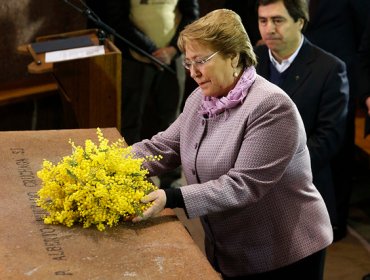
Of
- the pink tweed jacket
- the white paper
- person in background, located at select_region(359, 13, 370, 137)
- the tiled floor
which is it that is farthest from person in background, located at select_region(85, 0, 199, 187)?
the pink tweed jacket

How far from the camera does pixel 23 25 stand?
589 cm

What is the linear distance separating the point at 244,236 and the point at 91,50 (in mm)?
1996

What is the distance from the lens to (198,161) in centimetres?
293

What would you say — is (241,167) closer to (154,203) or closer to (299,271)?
(154,203)

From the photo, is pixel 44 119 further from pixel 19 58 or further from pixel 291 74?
pixel 291 74

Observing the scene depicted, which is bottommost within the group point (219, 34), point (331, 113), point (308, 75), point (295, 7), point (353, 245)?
point (353, 245)

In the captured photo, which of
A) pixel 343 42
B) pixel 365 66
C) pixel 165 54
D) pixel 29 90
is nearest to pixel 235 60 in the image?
pixel 365 66

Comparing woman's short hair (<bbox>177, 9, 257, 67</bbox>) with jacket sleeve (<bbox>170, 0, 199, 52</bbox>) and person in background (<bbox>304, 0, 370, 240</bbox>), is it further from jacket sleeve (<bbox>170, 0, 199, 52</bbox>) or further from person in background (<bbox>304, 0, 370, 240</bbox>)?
jacket sleeve (<bbox>170, 0, 199, 52</bbox>)

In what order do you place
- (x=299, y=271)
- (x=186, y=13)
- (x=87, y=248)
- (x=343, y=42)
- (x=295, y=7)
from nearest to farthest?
(x=87, y=248) < (x=299, y=271) < (x=295, y=7) < (x=343, y=42) < (x=186, y=13)

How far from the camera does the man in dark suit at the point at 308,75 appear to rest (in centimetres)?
396

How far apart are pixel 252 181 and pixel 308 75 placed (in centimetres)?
139

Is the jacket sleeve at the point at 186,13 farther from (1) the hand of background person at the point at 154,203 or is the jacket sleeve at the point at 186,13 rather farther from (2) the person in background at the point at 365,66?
(1) the hand of background person at the point at 154,203

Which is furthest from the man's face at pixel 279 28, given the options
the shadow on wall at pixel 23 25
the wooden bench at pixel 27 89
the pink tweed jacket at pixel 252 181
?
the shadow on wall at pixel 23 25

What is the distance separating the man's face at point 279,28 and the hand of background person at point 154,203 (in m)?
1.50
